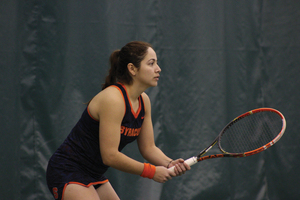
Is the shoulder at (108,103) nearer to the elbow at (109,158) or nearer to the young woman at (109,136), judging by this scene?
the young woman at (109,136)

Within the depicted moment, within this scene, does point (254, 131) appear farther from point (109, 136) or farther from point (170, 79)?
point (109, 136)

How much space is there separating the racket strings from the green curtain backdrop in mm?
105

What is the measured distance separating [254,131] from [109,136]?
2.12 metres

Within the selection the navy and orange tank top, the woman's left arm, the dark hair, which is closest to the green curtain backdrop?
the woman's left arm

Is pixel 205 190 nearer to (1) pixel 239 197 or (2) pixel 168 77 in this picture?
(1) pixel 239 197

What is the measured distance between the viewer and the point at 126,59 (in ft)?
6.32

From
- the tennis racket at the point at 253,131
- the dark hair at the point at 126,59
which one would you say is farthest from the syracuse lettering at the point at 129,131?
the tennis racket at the point at 253,131

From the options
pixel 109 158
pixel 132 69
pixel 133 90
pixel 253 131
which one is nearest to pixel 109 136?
pixel 109 158

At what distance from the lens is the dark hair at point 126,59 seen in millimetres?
1910

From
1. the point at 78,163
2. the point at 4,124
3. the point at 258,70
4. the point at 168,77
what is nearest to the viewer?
the point at 78,163

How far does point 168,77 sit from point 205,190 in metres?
1.16

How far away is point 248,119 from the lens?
11.1 ft

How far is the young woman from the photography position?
1.71 meters

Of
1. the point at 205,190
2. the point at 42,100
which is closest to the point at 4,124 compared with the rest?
the point at 42,100
